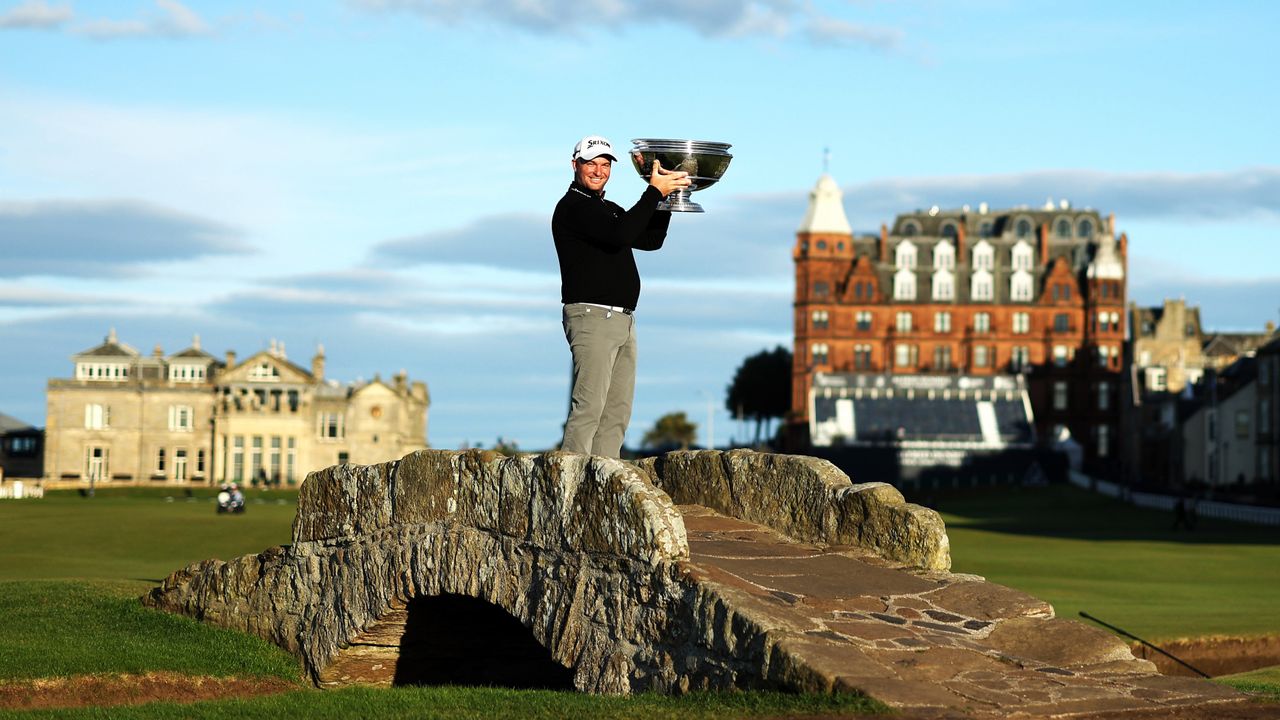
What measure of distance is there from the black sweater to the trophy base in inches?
9.5

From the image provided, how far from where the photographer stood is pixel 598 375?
13.0 metres

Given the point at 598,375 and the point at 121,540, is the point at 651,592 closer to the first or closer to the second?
the point at 598,375

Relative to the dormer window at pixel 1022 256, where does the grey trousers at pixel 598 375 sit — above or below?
below

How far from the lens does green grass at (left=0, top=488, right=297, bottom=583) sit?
3253cm

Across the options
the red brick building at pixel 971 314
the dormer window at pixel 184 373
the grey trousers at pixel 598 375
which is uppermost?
the red brick building at pixel 971 314

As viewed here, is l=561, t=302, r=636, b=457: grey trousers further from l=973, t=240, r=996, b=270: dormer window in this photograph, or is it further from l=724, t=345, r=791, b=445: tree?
l=724, t=345, r=791, b=445: tree

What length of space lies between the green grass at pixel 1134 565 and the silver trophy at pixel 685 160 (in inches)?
485

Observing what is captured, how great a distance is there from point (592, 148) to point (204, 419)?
13401cm

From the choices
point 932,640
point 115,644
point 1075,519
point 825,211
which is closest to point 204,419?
point 825,211

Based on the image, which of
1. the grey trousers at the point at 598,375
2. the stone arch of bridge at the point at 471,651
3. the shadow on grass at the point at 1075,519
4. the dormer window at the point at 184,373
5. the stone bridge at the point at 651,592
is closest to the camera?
the stone bridge at the point at 651,592

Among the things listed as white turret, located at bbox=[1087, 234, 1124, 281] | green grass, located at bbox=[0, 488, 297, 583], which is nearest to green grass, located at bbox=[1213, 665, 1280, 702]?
green grass, located at bbox=[0, 488, 297, 583]

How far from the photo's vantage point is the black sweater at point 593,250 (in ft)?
42.0

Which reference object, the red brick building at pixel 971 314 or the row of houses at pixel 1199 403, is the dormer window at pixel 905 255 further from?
the row of houses at pixel 1199 403

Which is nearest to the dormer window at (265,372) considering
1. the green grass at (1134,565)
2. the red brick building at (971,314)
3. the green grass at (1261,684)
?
the red brick building at (971,314)
